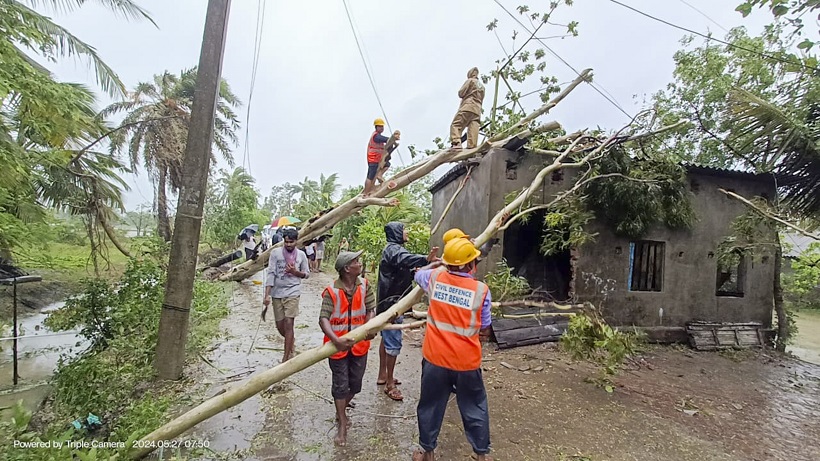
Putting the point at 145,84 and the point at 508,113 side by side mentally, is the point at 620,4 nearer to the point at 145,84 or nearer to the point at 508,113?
the point at 508,113

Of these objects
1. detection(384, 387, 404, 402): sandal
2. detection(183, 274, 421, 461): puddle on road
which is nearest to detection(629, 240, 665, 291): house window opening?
detection(183, 274, 421, 461): puddle on road

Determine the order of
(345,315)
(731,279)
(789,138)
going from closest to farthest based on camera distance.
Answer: (345,315) → (789,138) → (731,279)

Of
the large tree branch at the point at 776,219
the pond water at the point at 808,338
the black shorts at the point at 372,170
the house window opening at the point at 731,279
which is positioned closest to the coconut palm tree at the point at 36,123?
the black shorts at the point at 372,170

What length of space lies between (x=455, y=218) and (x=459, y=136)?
195 centimetres

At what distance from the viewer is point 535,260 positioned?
9805mm

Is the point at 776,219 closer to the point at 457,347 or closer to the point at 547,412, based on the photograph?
the point at 547,412

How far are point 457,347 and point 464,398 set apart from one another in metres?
0.39

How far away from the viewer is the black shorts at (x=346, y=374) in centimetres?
334

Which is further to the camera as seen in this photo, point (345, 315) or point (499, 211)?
point (499, 211)

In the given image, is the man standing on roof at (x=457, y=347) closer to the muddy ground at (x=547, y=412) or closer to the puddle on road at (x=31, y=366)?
the muddy ground at (x=547, y=412)

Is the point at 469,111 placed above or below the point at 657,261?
above

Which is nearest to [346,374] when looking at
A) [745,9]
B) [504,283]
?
[504,283]

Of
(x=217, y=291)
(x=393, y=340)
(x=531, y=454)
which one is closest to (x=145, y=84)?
(x=217, y=291)

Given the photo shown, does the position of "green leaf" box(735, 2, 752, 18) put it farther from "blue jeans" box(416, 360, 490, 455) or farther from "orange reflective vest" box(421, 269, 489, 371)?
"blue jeans" box(416, 360, 490, 455)
